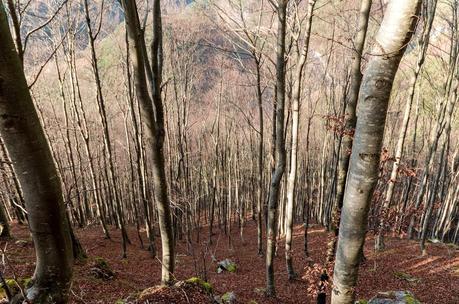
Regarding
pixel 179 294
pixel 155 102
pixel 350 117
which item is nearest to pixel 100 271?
pixel 179 294

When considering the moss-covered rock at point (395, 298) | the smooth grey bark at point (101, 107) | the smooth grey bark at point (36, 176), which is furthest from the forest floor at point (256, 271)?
the smooth grey bark at point (36, 176)

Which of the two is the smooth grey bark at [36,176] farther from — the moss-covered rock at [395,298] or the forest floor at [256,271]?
the moss-covered rock at [395,298]

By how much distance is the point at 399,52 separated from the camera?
6.46 ft

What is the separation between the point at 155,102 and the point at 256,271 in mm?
9873

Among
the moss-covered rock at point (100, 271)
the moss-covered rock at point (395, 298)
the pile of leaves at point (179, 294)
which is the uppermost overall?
the pile of leaves at point (179, 294)

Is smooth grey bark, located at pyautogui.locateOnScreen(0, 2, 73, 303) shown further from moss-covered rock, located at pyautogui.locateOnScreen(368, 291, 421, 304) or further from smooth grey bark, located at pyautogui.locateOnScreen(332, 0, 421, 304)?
moss-covered rock, located at pyautogui.locateOnScreen(368, 291, 421, 304)

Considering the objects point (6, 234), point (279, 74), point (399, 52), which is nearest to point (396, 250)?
point (279, 74)

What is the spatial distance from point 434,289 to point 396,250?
147 inches

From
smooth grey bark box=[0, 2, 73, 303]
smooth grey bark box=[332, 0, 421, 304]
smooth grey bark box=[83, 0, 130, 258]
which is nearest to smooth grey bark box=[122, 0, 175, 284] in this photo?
smooth grey bark box=[0, 2, 73, 303]

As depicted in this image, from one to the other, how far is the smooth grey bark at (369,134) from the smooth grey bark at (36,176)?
218 cm

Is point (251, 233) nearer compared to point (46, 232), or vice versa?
point (46, 232)

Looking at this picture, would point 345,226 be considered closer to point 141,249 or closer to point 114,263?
point 114,263

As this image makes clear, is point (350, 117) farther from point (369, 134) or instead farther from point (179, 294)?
point (179, 294)

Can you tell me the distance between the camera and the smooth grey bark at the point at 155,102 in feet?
9.86
